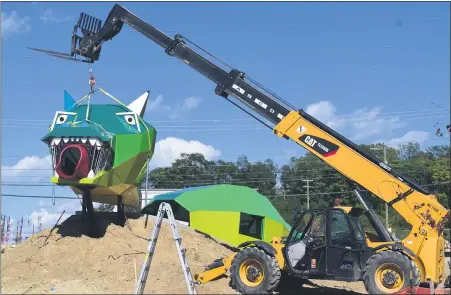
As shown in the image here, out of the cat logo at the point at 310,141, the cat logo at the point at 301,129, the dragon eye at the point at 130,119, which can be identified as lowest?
the cat logo at the point at 310,141

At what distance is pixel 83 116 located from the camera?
16594 millimetres

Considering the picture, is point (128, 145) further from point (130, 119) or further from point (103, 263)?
point (103, 263)

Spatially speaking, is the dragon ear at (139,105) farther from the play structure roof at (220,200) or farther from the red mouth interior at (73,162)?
the play structure roof at (220,200)

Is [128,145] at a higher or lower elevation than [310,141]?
higher

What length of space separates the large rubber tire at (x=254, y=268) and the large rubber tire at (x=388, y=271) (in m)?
2.17

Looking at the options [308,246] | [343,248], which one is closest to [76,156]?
[308,246]

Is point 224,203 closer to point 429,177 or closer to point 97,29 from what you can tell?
point 97,29

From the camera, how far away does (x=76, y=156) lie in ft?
51.1

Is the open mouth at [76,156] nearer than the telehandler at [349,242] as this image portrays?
No

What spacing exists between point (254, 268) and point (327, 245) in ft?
6.24

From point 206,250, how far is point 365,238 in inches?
262

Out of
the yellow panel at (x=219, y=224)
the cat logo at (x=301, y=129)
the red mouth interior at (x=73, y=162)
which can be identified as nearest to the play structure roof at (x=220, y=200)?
the yellow panel at (x=219, y=224)

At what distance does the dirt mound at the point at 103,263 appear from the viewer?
13094 mm

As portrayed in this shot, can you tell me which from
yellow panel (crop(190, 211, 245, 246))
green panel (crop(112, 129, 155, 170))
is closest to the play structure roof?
yellow panel (crop(190, 211, 245, 246))
